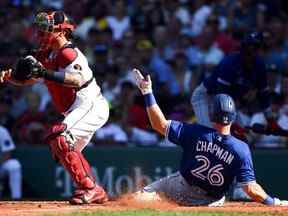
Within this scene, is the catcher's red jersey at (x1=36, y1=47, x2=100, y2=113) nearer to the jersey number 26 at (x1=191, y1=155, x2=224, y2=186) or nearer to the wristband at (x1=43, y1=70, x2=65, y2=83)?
the wristband at (x1=43, y1=70, x2=65, y2=83)

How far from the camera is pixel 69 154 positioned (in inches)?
369

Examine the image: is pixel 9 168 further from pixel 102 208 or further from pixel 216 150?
pixel 216 150

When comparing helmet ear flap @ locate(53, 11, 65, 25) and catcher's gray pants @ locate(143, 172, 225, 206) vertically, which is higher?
helmet ear flap @ locate(53, 11, 65, 25)

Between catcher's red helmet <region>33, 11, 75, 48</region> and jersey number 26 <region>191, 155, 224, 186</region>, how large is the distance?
76.8 inches

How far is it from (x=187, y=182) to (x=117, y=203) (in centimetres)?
87

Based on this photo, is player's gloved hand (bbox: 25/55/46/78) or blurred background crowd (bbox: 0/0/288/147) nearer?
player's gloved hand (bbox: 25/55/46/78)

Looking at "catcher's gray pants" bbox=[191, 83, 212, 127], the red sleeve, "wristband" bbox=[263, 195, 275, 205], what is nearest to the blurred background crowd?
"catcher's gray pants" bbox=[191, 83, 212, 127]

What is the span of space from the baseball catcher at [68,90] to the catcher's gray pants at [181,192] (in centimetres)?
67

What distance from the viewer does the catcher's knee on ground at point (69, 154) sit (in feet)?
30.6

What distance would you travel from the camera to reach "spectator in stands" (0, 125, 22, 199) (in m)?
13.5

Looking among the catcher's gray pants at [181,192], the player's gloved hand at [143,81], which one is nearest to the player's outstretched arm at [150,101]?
the player's gloved hand at [143,81]

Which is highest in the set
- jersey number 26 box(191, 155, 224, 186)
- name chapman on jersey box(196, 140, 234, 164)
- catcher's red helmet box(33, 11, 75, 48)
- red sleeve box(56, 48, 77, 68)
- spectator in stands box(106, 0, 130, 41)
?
spectator in stands box(106, 0, 130, 41)

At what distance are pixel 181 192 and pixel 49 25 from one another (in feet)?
6.87

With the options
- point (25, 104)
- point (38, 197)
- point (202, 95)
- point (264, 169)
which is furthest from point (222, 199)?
point (25, 104)
